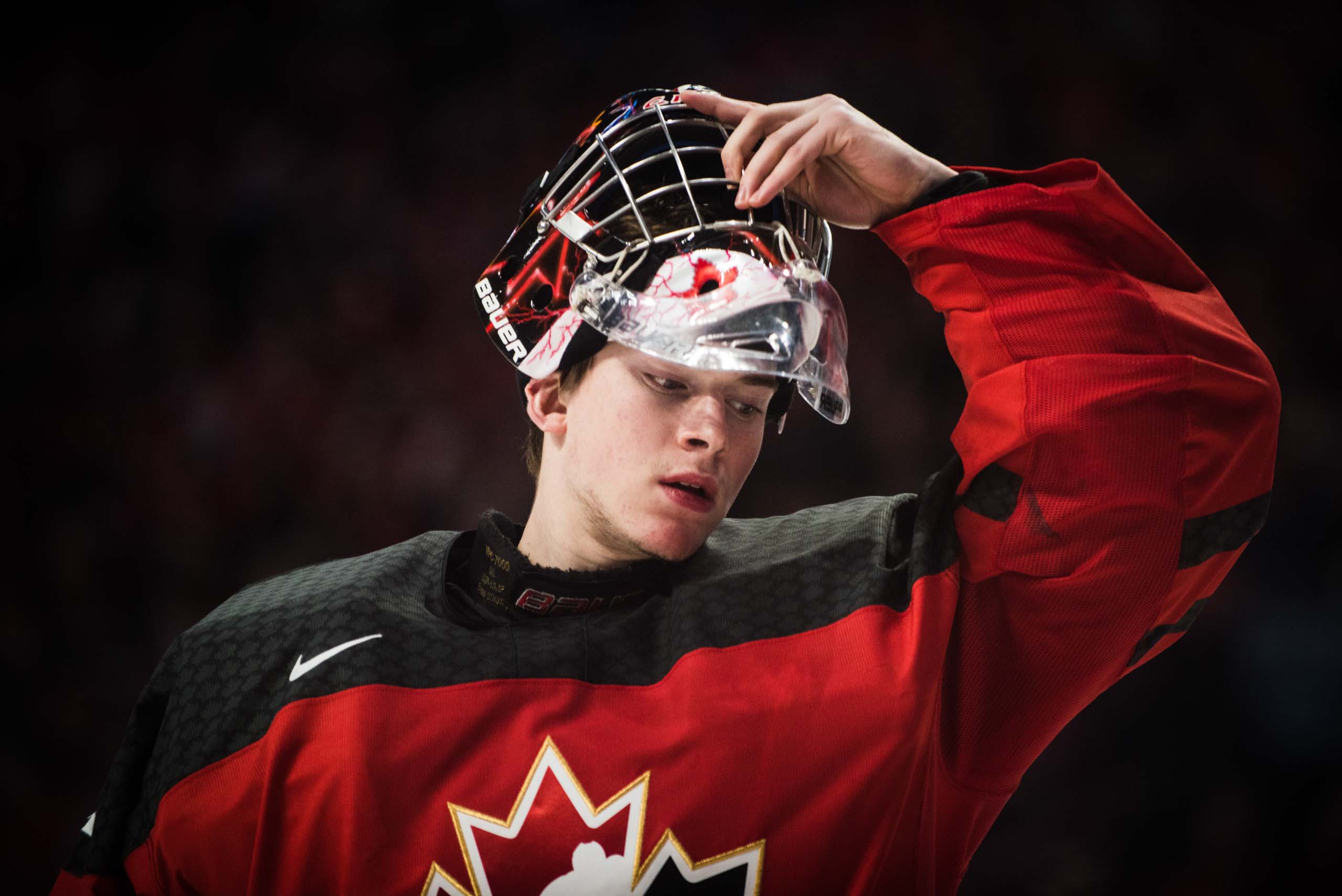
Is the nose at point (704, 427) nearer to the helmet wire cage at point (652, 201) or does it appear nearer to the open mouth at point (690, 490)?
the open mouth at point (690, 490)

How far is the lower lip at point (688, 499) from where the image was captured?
1262mm

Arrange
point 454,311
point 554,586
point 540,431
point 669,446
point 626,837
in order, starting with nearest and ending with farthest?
point 626,837, point 669,446, point 554,586, point 540,431, point 454,311

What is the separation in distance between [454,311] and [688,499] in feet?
5.12

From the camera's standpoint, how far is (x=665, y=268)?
124 cm

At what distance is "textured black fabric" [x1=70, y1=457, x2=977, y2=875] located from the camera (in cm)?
125

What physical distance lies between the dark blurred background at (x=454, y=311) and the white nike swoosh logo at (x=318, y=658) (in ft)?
3.66

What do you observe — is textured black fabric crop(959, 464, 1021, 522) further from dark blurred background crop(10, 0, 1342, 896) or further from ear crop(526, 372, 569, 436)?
dark blurred background crop(10, 0, 1342, 896)

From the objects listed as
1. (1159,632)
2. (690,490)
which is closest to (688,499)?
(690,490)

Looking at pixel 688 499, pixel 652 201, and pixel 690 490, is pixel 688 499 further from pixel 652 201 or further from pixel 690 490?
pixel 652 201

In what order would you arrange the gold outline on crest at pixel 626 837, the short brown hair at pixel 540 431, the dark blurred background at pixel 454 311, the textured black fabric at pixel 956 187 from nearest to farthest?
the gold outline on crest at pixel 626 837 → the textured black fabric at pixel 956 187 → the short brown hair at pixel 540 431 → the dark blurred background at pixel 454 311

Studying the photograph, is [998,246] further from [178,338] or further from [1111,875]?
[178,338]

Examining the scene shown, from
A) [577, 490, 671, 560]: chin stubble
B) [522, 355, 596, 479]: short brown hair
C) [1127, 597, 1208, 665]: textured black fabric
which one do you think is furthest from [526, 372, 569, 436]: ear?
[1127, 597, 1208, 665]: textured black fabric

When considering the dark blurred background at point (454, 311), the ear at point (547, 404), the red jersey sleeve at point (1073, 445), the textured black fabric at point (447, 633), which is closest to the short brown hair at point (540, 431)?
the ear at point (547, 404)

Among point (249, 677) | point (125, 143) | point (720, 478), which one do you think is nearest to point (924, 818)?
point (720, 478)
